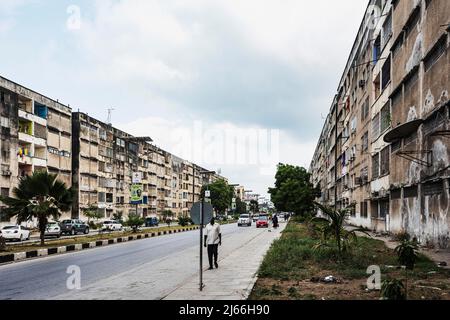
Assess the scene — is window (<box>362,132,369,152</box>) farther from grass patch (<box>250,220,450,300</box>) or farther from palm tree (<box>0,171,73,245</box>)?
palm tree (<box>0,171,73,245</box>)

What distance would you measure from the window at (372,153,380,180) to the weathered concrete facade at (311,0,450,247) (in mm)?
75

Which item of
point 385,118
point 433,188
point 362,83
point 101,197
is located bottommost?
point 101,197

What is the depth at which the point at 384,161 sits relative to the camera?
108 feet

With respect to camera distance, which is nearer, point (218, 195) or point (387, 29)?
point (387, 29)

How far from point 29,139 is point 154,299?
4598 cm

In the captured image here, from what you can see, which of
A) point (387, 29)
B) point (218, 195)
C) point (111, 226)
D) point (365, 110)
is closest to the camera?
point (387, 29)

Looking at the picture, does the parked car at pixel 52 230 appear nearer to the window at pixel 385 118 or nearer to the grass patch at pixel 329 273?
the window at pixel 385 118

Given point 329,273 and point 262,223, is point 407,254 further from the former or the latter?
point 262,223

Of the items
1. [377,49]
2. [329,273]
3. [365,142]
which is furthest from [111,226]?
[329,273]

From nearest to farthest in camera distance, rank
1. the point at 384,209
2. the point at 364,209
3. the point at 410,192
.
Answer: the point at 410,192, the point at 384,209, the point at 364,209

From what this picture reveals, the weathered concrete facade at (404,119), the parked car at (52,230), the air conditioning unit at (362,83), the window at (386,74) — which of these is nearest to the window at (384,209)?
the weathered concrete facade at (404,119)

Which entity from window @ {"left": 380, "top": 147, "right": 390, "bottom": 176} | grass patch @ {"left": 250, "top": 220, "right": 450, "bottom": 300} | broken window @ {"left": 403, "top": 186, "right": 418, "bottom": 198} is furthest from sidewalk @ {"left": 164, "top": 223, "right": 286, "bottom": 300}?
window @ {"left": 380, "top": 147, "right": 390, "bottom": 176}

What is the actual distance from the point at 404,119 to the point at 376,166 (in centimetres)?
1011

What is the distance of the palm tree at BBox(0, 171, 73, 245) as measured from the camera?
997 inches
